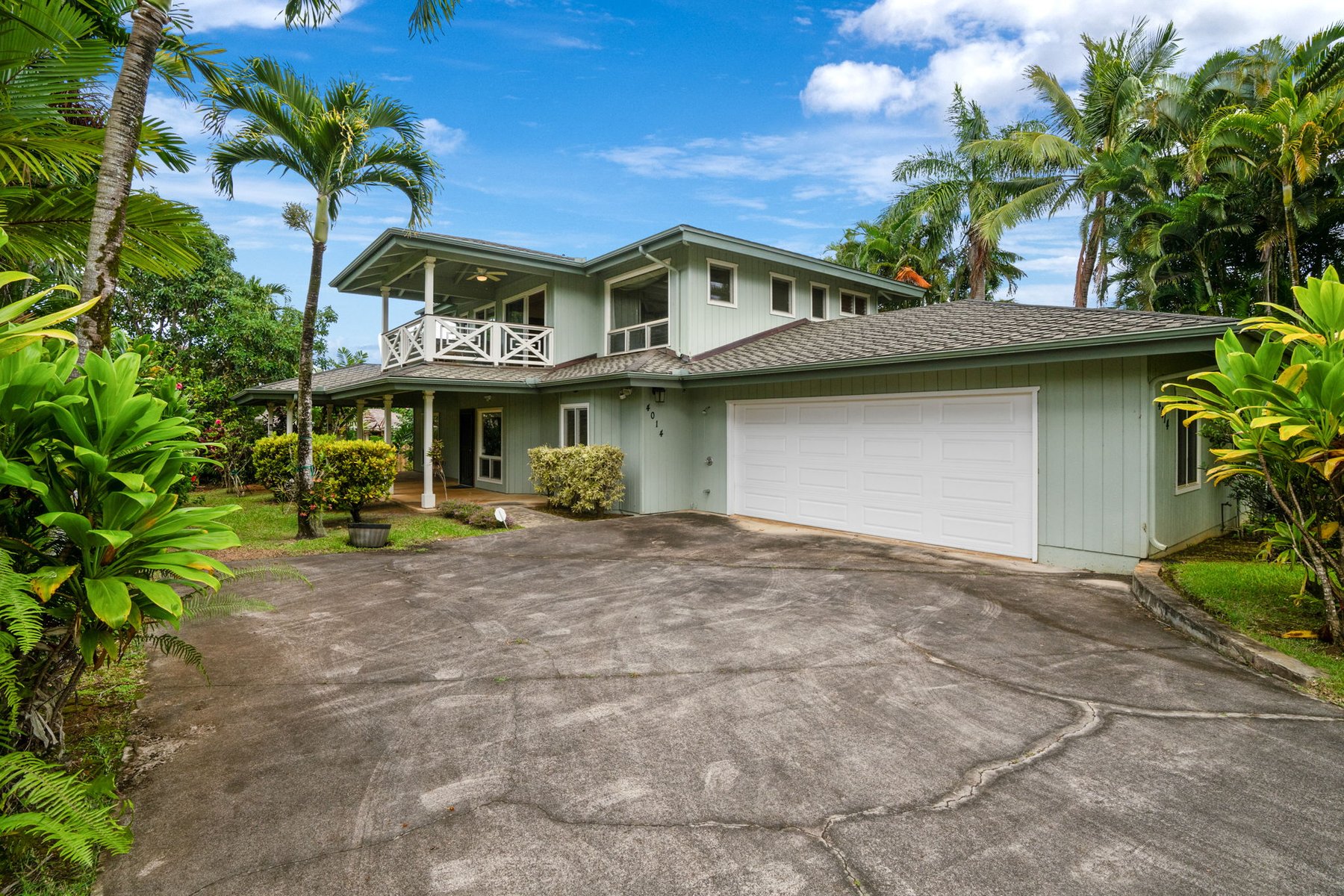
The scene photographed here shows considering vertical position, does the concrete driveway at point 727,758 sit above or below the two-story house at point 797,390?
below

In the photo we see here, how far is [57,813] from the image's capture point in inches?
81.9

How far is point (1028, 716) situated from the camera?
374cm

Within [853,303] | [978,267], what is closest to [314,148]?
[853,303]

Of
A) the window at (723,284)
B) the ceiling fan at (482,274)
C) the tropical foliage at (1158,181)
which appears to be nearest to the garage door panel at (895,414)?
the window at (723,284)

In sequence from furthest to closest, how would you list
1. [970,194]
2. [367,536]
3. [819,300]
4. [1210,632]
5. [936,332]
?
[970,194] → [819,300] → [936,332] → [367,536] → [1210,632]

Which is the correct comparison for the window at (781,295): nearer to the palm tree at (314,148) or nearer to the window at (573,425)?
the window at (573,425)

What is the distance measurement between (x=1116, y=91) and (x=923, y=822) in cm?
2722

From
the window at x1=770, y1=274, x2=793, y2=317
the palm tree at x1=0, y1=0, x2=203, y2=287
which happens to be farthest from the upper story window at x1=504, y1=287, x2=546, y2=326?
the palm tree at x1=0, y1=0, x2=203, y2=287

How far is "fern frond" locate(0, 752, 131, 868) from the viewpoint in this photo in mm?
1983

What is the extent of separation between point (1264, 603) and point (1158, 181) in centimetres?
2137

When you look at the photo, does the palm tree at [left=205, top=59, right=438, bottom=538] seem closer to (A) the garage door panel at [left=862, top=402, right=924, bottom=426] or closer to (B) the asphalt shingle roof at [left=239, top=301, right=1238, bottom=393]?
(B) the asphalt shingle roof at [left=239, top=301, right=1238, bottom=393]

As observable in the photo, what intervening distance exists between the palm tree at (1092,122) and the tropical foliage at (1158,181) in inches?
1.9

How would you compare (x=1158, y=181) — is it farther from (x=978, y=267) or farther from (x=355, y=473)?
(x=355, y=473)

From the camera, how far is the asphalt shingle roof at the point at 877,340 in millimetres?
7785
